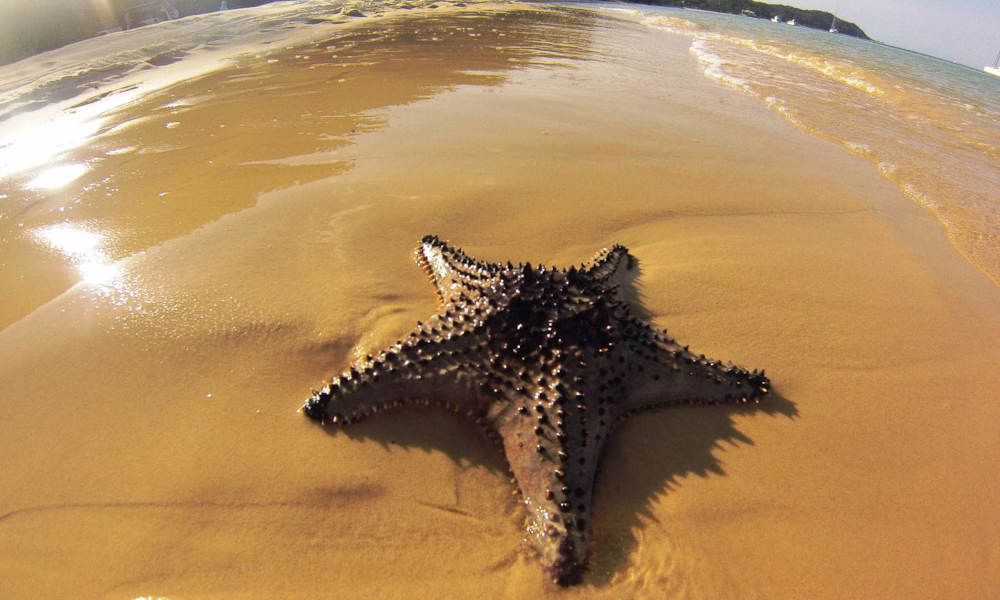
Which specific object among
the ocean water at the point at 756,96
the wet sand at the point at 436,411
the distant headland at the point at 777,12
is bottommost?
the wet sand at the point at 436,411

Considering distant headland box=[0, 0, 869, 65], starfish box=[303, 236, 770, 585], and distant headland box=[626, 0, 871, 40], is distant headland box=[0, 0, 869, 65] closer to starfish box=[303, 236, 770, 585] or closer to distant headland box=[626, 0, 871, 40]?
starfish box=[303, 236, 770, 585]

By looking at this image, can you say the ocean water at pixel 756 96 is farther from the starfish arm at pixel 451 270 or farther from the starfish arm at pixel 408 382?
the starfish arm at pixel 408 382

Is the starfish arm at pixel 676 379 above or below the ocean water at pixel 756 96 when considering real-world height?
below

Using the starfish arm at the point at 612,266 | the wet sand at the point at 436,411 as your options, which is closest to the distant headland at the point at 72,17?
the wet sand at the point at 436,411

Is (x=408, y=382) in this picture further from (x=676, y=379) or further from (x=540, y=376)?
(x=676, y=379)

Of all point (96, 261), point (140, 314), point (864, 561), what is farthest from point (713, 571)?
point (96, 261)

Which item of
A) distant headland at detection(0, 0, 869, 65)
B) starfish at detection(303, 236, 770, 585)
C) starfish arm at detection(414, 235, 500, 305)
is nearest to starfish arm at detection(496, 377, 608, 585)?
Result: starfish at detection(303, 236, 770, 585)
